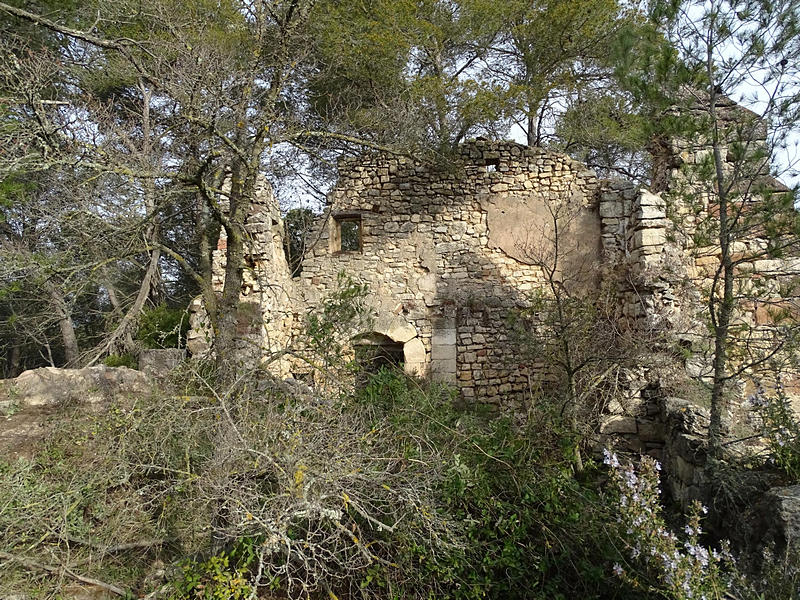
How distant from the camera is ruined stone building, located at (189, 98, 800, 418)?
8.07m

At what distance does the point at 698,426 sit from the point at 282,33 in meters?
4.94

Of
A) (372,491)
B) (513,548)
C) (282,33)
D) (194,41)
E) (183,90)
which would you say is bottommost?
(513,548)

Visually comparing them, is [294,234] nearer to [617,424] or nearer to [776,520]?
[617,424]

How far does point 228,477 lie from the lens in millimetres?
3846

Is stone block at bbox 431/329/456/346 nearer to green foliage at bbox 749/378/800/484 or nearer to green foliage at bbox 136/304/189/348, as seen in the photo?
green foliage at bbox 749/378/800/484

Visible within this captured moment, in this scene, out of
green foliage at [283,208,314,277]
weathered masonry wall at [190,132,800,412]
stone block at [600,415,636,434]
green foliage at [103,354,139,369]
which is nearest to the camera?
stone block at [600,415,636,434]

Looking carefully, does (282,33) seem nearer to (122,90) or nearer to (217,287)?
(217,287)

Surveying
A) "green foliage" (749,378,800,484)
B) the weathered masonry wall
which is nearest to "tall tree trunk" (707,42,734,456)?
"green foliage" (749,378,800,484)

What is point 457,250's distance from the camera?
842cm

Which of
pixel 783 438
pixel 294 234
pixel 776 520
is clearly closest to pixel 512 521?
pixel 776 520

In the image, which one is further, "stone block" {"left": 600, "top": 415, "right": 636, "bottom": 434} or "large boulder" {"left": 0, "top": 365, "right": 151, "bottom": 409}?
"large boulder" {"left": 0, "top": 365, "right": 151, "bottom": 409}

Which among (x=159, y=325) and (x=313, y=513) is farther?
(x=159, y=325)

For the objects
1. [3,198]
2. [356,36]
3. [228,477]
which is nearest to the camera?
[228,477]

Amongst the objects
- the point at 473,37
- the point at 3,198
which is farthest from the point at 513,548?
the point at 473,37
